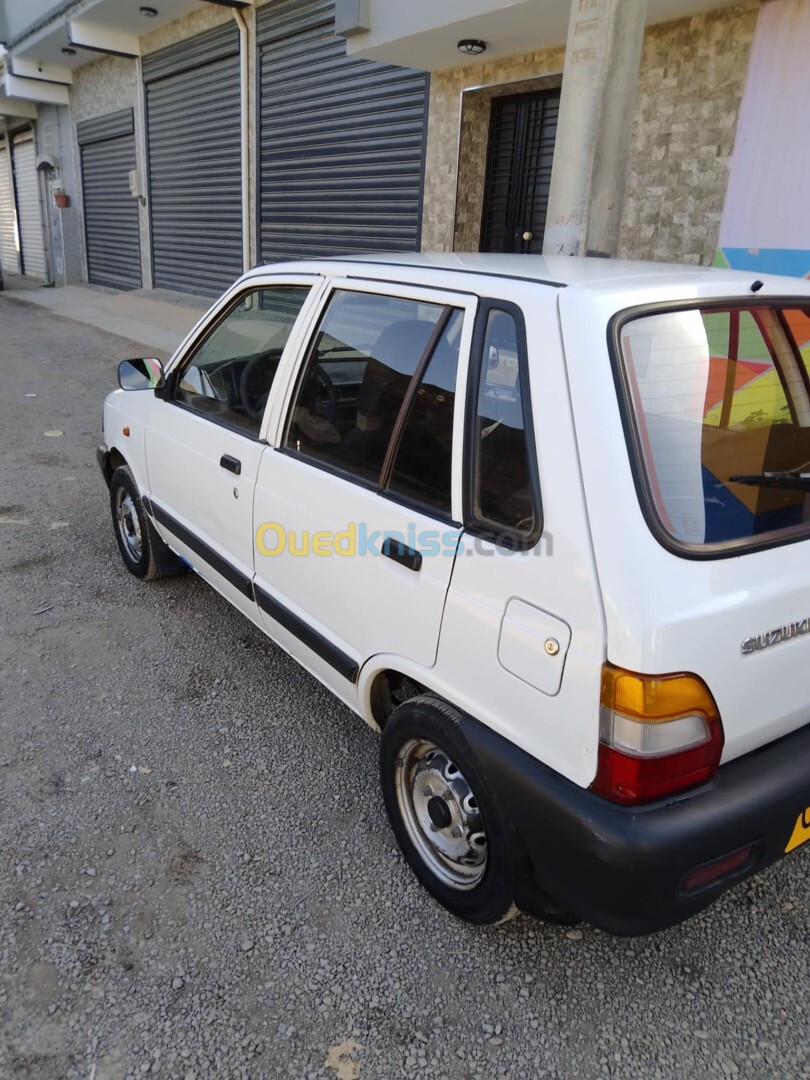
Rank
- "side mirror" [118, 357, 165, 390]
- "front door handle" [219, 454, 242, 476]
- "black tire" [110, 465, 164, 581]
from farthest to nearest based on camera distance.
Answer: "black tire" [110, 465, 164, 581] < "side mirror" [118, 357, 165, 390] < "front door handle" [219, 454, 242, 476]

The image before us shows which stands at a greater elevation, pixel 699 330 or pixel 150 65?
pixel 150 65

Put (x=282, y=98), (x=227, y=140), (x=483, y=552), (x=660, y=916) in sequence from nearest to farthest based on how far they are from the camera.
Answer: (x=660, y=916), (x=483, y=552), (x=282, y=98), (x=227, y=140)

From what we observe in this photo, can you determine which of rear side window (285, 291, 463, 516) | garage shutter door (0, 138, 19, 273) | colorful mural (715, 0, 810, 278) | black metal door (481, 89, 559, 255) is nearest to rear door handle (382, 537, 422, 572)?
rear side window (285, 291, 463, 516)

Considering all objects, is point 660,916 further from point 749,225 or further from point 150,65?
point 150,65

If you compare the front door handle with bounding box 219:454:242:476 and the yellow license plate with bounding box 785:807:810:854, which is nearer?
the yellow license plate with bounding box 785:807:810:854

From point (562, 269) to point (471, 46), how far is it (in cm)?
656

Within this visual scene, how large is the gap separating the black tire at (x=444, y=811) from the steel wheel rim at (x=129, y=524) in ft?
7.86

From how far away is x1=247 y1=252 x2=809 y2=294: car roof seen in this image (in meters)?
1.99

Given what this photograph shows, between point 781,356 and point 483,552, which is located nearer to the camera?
point 483,552

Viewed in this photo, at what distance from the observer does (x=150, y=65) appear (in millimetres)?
15055

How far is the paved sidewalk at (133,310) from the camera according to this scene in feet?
41.9

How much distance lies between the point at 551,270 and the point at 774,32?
5.15 m

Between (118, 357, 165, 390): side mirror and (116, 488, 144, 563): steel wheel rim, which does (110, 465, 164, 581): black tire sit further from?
(118, 357, 165, 390): side mirror

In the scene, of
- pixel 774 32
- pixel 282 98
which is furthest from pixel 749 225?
pixel 282 98
